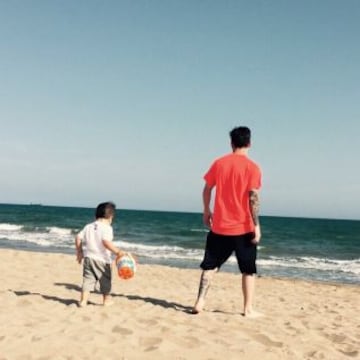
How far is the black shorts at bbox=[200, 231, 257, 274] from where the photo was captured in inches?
222

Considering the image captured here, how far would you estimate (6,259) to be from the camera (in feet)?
43.9

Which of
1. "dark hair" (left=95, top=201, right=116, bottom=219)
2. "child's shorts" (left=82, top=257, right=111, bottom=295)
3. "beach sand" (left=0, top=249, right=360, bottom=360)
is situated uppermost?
"dark hair" (left=95, top=201, right=116, bottom=219)

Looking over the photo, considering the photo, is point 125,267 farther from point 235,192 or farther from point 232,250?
point 235,192

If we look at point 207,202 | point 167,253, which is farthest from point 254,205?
point 167,253

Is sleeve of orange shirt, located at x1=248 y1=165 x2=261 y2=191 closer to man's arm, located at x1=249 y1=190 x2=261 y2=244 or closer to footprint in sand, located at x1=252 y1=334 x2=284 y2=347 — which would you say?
man's arm, located at x1=249 y1=190 x2=261 y2=244

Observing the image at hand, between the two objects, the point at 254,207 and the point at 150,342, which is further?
the point at 254,207

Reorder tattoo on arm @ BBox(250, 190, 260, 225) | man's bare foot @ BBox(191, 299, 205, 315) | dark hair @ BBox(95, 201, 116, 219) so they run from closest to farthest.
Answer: tattoo on arm @ BBox(250, 190, 260, 225), man's bare foot @ BBox(191, 299, 205, 315), dark hair @ BBox(95, 201, 116, 219)

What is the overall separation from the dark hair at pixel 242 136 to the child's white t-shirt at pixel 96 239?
202 centimetres

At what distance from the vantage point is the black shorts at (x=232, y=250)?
18.5 feet

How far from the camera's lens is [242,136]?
577cm

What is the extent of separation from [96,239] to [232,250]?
70.8 inches

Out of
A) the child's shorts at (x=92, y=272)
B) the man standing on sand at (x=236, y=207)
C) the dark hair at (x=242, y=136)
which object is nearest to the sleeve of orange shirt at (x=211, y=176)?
the man standing on sand at (x=236, y=207)

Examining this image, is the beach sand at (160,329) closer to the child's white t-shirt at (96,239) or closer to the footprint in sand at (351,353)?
the footprint in sand at (351,353)

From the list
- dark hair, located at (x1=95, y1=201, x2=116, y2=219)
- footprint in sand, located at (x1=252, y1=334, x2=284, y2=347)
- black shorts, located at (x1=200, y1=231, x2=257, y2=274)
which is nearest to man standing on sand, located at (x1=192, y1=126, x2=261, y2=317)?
black shorts, located at (x1=200, y1=231, x2=257, y2=274)
